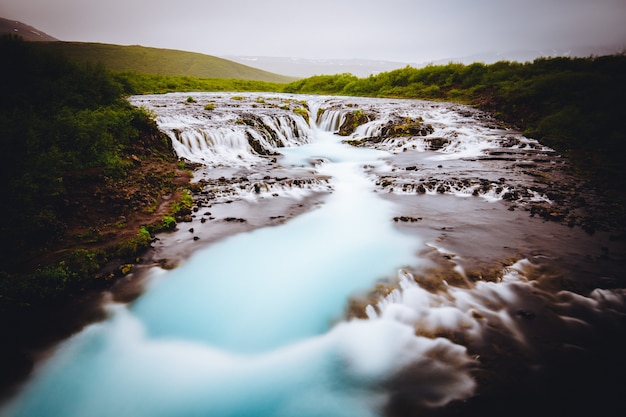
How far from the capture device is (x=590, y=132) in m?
12.9

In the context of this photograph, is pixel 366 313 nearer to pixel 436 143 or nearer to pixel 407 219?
pixel 407 219

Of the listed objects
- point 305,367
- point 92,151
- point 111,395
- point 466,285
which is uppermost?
point 92,151

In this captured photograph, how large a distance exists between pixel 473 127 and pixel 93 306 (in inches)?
786

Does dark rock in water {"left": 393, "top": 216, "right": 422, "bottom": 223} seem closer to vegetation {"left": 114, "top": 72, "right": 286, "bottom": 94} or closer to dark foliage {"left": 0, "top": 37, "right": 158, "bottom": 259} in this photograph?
dark foliage {"left": 0, "top": 37, "right": 158, "bottom": 259}

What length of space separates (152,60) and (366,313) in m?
109

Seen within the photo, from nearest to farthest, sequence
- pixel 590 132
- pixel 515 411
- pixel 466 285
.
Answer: pixel 515 411, pixel 466 285, pixel 590 132

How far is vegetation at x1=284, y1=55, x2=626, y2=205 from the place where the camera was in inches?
454

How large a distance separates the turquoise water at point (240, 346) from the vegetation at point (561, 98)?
927 cm

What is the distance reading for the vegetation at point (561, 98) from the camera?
11539 mm

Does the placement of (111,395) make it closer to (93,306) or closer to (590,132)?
(93,306)

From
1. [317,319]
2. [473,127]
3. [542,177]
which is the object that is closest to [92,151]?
[317,319]

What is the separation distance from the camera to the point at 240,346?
4.73 meters

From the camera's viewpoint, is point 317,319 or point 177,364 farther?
point 317,319

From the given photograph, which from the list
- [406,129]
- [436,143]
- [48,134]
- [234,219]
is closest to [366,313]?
[234,219]
